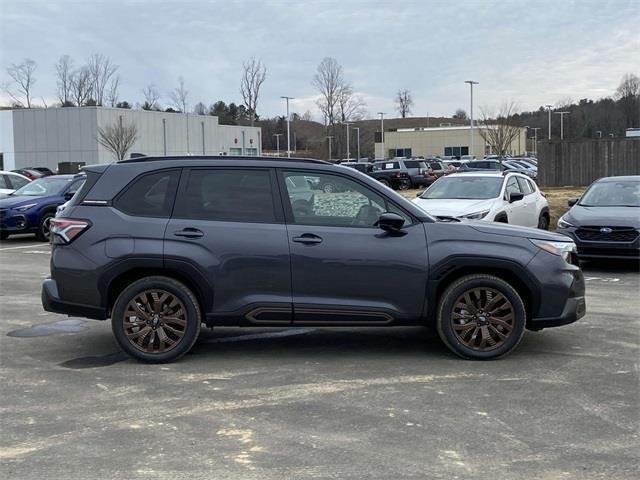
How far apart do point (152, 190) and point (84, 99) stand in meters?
103

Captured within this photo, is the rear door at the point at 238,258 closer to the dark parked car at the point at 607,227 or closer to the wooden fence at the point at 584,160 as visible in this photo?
the dark parked car at the point at 607,227

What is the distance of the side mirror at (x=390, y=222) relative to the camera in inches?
241

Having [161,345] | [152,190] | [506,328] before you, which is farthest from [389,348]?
[152,190]

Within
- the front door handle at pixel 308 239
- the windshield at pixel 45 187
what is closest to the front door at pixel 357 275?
the front door handle at pixel 308 239

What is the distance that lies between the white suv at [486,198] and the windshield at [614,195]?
1.29m

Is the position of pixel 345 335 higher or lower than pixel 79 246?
lower

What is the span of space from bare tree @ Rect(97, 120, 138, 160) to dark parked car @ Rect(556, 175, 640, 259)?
167ft

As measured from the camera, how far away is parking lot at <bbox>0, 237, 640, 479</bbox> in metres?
4.14

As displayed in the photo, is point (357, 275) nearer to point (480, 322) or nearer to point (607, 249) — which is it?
point (480, 322)

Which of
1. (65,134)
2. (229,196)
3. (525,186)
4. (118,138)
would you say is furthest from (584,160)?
(65,134)

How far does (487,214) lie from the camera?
1248 centimetres

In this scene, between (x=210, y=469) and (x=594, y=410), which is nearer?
(x=210, y=469)

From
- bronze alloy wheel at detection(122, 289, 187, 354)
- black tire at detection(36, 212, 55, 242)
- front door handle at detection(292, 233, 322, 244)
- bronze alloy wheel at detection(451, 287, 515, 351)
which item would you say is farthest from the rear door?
black tire at detection(36, 212, 55, 242)

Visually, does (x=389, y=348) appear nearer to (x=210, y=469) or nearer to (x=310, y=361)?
(x=310, y=361)
